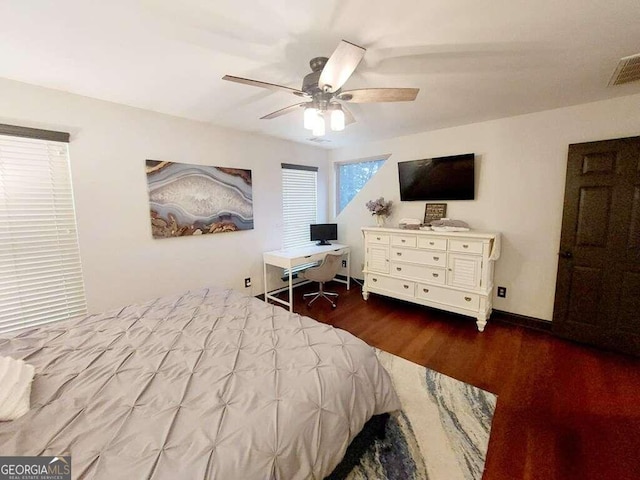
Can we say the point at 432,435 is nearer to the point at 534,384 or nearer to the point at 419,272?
the point at 534,384

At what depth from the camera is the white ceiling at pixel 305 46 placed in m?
1.32

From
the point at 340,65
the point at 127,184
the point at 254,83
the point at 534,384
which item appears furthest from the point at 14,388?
the point at 534,384

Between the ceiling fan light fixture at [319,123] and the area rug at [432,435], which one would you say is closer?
the area rug at [432,435]

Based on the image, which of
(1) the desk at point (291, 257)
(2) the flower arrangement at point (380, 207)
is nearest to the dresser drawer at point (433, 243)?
(2) the flower arrangement at point (380, 207)

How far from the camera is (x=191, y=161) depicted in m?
3.04

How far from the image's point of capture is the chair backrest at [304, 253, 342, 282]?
3623 millimetres

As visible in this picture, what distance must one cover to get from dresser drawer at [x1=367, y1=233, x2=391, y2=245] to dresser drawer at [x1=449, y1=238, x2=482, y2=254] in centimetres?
81

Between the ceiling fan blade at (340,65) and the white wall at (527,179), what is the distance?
8.28 feet

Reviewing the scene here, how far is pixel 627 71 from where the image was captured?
6.34ft

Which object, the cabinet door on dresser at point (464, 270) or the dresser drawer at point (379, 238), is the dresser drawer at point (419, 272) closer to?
the cabinet door on dresser at point (464, 270)

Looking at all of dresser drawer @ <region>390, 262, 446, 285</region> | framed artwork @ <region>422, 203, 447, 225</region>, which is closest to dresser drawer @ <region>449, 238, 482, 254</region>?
dresser drawer @ <region>390, 262, 446, 285</region>

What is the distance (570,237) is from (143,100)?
4366 millimetres

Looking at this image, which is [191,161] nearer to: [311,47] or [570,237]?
[311,47]

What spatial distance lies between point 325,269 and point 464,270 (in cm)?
171
